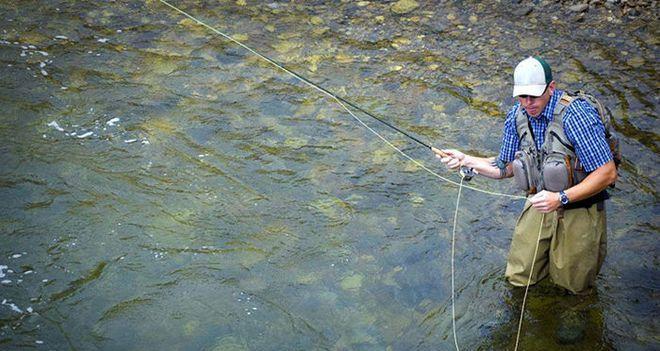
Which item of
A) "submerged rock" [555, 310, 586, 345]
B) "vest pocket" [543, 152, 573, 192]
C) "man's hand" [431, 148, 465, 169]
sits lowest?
"submerged rock" [555, 310, 586, 345]

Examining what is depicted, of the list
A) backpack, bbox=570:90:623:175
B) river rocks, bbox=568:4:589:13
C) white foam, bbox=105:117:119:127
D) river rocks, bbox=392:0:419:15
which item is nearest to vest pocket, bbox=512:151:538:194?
backpack, bbox=570:90:623:175

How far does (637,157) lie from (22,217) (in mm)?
5146

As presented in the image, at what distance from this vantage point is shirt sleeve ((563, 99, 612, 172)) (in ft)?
12.2

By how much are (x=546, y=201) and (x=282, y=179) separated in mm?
2685

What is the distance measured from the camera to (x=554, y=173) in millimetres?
3893

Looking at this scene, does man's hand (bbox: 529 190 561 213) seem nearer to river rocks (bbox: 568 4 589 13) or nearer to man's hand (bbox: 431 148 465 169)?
man's hand (bbox: 431 148 465 169)

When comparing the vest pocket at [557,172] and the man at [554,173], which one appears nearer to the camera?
the man at [554,173]

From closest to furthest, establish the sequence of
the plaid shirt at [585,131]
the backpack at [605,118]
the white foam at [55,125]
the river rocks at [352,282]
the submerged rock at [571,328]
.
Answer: the plaid shirt at [585,131]
the backpack at [605,118]
the submerged rock at [571,328]
the river rocks at [352,282]
the white foam at [55,125]

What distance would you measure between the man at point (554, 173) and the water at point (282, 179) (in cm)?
41

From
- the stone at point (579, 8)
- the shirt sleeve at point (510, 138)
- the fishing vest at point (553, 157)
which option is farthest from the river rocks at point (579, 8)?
the fishing vest at point (553, 157)

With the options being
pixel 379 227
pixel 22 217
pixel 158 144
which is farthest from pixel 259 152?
pixel 22 217

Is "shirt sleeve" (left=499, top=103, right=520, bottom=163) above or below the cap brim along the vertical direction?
below

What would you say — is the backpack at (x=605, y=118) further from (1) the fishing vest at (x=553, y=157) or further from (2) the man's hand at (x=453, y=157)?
(2) the man's hand at (x=453, y=157)

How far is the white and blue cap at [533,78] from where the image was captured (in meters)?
3.73
